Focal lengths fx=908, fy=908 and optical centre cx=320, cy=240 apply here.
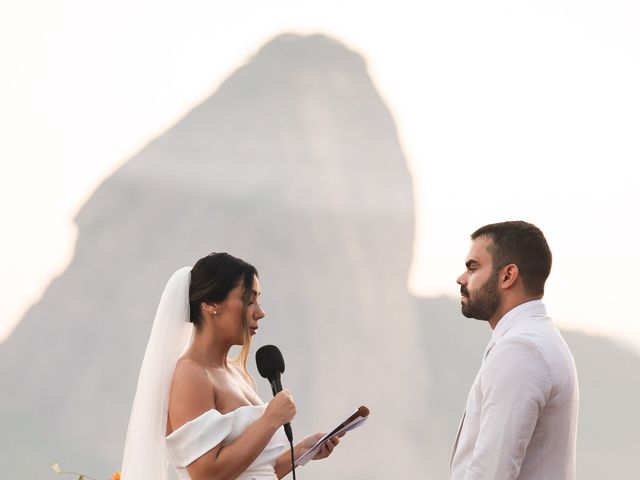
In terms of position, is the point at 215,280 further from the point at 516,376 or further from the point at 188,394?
the point at 516,376

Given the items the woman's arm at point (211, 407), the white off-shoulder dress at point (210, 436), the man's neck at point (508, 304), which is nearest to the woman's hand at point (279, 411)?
the woman's arm at point (211, 407)

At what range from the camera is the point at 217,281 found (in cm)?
238

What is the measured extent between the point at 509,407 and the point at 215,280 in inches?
36.7

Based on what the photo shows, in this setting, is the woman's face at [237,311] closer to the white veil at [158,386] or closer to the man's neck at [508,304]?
the white veil at [158,386]

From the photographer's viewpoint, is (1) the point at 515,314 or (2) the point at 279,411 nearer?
(1) the point at 515,314

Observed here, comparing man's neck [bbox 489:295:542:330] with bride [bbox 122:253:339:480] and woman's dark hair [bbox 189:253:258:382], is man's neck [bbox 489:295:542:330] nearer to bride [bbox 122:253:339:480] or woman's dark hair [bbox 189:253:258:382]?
bride [bbox 122:253:339:480]

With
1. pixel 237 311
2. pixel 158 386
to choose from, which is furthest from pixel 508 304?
pixel 158 386

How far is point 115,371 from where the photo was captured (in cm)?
1420

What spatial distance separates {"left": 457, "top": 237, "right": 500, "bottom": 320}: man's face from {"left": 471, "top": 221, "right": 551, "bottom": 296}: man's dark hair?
0.02 metres

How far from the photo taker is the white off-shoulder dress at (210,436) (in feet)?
7.16

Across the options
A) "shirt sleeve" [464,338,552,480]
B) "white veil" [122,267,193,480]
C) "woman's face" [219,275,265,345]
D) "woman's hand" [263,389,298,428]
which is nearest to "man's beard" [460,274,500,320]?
"shirt sleeve" [464,338,552,480]

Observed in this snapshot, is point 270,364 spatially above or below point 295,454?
above

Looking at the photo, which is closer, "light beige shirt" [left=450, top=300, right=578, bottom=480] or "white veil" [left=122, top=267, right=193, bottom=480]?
"light beige shirt" [left=450, top=300, right=578, bottom=480]

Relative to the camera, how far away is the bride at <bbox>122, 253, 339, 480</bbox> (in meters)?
2.20
